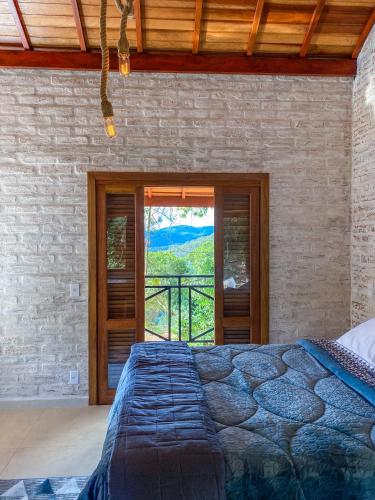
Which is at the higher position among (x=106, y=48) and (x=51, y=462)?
(x=106, y=48)

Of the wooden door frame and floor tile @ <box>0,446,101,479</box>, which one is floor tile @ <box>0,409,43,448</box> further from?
the wooden door frame

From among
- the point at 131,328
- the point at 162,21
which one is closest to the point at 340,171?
the point at 162,21

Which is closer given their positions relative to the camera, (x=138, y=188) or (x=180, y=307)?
(x=138, y=188)

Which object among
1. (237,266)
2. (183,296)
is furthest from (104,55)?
(183,296)

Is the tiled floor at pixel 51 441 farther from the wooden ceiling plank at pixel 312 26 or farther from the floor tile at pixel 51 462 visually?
the wooden ceiling plank at pixel 312 26

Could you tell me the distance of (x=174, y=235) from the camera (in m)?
7.05

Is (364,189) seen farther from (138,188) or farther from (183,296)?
(183,296)

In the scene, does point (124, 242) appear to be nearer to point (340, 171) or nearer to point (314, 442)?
point (340, 171)

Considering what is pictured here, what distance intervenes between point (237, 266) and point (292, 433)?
2348 mm

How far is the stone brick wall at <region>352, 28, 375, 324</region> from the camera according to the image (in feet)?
11.3

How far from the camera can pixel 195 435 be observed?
4.75 feet

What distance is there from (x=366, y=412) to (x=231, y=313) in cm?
214

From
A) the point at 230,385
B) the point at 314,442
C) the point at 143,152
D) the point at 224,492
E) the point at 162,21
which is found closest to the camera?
the point at 224,492

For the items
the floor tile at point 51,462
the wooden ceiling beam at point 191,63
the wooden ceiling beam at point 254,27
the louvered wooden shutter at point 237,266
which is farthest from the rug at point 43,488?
the wooden ceiling beam at point 254,27
